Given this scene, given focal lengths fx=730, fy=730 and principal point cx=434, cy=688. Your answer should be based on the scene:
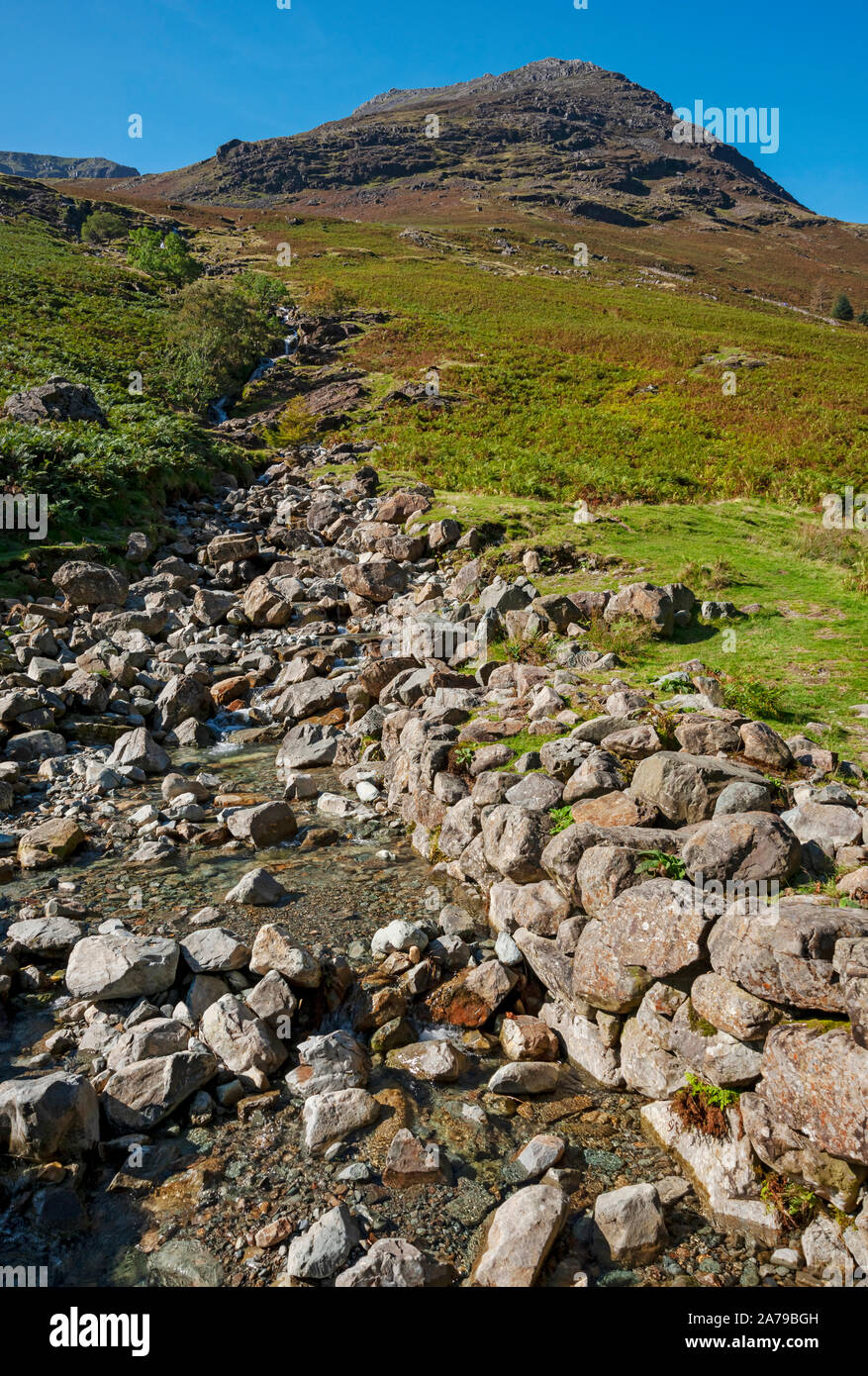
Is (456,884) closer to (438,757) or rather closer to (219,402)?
(438,757)

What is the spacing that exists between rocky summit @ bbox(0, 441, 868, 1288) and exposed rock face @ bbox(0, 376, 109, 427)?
892 inches

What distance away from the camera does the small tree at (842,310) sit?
9794 centimetres

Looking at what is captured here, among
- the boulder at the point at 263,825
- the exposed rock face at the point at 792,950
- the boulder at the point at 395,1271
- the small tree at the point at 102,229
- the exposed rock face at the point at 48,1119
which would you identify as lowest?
the boulder at the point at 395,1271

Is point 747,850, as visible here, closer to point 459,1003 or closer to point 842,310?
point 459,1003

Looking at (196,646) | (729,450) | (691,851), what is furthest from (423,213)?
(691,851)

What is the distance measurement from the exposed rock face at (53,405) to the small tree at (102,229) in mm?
91604

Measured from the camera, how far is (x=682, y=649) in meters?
12.9

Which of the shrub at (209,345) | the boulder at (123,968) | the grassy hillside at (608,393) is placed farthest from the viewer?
the shrub at (209,345)

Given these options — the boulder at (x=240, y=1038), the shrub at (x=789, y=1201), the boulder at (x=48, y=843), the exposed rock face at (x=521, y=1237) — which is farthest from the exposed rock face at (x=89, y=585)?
the shrub at (x=789, y=1201)

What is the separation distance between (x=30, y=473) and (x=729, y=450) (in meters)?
26.0

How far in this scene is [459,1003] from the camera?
7402mm

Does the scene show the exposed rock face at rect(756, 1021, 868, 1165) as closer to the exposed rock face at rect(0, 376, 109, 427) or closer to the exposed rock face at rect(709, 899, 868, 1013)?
the exposed rock face at rect(709, 899, 868, 1013)

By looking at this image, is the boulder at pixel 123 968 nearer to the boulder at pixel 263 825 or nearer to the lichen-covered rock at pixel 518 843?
the boulder at pixel 263 825

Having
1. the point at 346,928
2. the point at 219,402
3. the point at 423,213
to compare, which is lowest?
the point at 346,928
